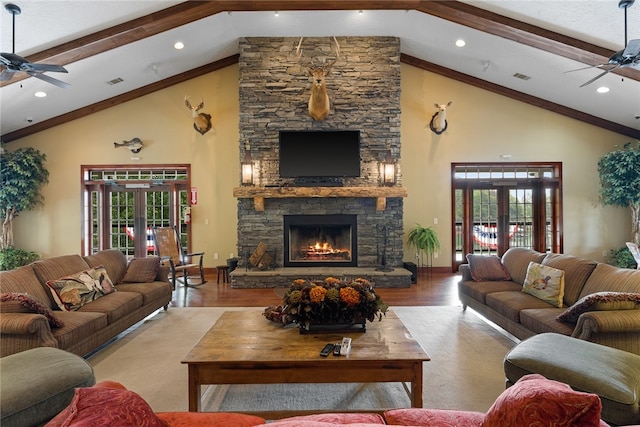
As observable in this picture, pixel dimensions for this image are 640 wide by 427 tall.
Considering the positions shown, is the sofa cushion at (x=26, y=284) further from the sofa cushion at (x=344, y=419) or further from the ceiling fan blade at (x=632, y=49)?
the ceiling fan blade at (x=632, y=49)

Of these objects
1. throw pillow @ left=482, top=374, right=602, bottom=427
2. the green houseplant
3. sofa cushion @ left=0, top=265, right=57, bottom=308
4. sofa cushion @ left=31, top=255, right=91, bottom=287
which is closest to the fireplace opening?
sofa cushion @ left=31, top=255, right=91, bottom=287

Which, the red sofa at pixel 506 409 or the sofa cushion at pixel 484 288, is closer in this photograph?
the red sofa at pixel 506 409

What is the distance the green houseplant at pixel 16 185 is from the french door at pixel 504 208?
844cm

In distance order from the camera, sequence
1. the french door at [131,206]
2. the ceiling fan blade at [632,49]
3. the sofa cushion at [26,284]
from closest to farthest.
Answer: the sofa cushion at [26,284] < the ceiling fan blade at [632,49] < the french door at [131,206]

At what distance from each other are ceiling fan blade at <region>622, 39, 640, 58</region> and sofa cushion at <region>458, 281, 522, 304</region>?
2747 mm

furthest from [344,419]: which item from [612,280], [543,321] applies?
[612,280]

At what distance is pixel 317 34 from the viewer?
6.31 m

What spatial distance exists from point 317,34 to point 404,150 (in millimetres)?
2798

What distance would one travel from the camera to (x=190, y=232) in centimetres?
721

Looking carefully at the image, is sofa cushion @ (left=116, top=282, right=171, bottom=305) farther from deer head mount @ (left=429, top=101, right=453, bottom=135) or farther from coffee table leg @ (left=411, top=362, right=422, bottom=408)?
deer head mount @ (left=429, top=101, right=453, bottom=135)

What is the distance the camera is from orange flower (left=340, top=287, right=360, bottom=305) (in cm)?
249

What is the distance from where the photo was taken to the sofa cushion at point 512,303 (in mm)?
3213

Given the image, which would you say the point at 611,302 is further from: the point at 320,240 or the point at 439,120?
the point at 439,120

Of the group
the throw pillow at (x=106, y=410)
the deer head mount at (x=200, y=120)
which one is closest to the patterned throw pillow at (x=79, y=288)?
the throw pillow at (x=106, y=410)
